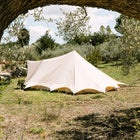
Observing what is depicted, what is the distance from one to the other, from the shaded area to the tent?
3737mm

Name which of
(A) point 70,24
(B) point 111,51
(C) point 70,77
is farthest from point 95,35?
(B) point 111,51

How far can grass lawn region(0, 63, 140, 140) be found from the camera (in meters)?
4.59

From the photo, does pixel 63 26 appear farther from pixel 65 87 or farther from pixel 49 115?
pixel 65 87

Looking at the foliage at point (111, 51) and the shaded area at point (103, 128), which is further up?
the foliage at point (111, 51)

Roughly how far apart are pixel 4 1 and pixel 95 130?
13.7 ft

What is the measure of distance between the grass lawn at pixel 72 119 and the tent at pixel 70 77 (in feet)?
3.68

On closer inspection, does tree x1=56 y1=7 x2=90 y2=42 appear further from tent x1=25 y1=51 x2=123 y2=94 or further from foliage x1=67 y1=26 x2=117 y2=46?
tent x1=25 y1=51 x2=123 y2=94

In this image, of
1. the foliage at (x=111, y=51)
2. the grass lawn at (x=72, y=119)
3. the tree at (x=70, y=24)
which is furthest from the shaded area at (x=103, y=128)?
the foliage at (x=111, y=51)

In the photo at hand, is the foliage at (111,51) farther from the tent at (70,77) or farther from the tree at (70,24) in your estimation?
the tree at (70,24)

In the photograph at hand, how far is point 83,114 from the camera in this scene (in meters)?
6.46

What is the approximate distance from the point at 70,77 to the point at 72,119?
177 inches

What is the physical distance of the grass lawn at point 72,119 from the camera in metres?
4.59

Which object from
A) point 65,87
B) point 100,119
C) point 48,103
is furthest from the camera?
point 65,87

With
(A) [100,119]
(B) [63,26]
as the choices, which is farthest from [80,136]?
(B) [63,26]
